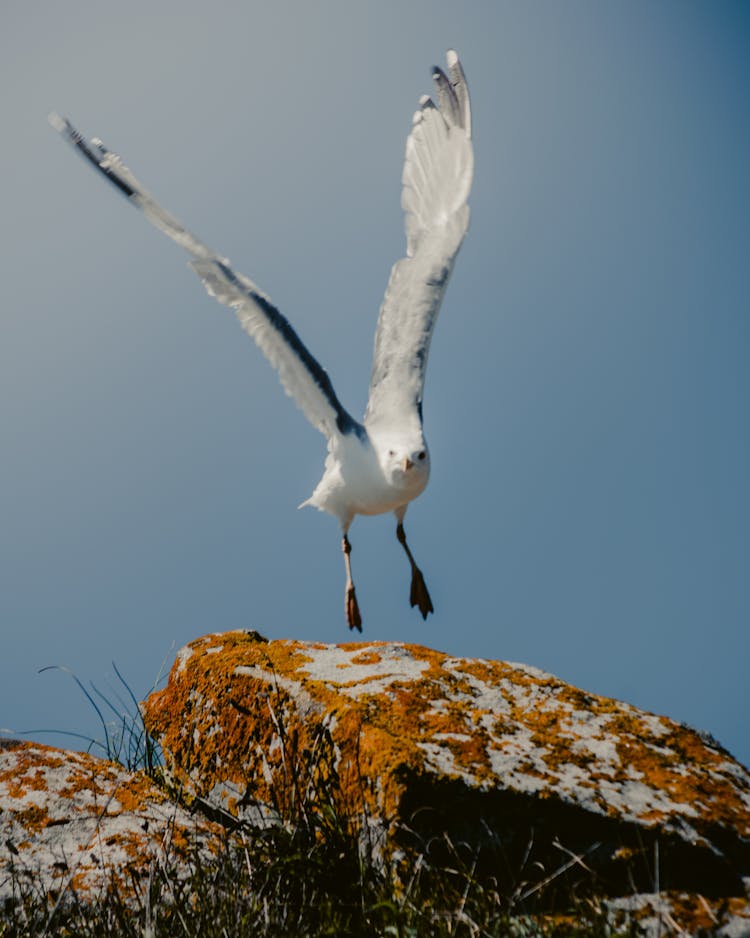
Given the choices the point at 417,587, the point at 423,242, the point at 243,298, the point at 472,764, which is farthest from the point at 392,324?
the point at 472,764

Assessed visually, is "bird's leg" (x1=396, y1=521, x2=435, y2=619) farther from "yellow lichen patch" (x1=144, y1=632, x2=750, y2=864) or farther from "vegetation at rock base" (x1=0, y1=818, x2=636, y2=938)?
"vegetation at rock base" (x1=0, y1=818, x2=636, y2=938)

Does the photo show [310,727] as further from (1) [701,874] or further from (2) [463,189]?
(2) [463,189]

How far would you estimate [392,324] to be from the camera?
8.11m

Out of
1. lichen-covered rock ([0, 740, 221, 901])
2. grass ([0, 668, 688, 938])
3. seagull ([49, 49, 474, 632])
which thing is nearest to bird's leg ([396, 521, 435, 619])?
seagull ([49, 49, 474, 632])

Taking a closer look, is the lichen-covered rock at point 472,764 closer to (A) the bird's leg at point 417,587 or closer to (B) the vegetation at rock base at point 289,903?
(B) the vegetation at rock base at point 289,903

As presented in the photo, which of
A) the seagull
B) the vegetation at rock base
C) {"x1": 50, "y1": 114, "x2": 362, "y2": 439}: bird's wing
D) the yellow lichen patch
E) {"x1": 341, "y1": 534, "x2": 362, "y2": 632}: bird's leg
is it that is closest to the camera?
the vegetation at rock base

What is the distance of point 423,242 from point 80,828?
665 centimetres

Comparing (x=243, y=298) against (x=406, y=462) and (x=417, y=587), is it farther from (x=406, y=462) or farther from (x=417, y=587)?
(x=417, y=587)

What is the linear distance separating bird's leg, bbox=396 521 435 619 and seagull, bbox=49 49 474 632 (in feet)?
0.03

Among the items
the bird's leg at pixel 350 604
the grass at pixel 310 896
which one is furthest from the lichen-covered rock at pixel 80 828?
the bird's leg at pixel 350 604

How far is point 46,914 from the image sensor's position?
2.94 m

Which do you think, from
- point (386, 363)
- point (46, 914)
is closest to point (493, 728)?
point (46, 914)

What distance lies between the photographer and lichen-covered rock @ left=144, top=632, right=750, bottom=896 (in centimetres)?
294

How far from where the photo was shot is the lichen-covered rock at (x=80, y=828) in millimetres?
3146
